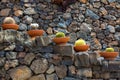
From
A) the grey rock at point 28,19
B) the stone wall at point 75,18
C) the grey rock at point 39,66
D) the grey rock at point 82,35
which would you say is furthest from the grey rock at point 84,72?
the grey rock at point 28,19

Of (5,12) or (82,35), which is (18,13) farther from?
(82,35)

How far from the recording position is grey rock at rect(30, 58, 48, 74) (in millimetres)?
4934

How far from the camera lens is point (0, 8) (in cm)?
832

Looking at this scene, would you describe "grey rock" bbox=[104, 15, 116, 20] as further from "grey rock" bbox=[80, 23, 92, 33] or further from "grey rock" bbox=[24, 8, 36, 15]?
"grey rock" bbox=[24, 8, 36, 15]

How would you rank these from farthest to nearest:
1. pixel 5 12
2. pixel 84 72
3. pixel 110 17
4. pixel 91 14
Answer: pixel 110 17 < pixel 91 14 < pixel 5 12 < pixel 84 72

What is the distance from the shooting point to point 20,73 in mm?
4863

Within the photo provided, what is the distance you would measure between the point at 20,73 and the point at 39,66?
0.37 m

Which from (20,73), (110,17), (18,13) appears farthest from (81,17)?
(20,73)

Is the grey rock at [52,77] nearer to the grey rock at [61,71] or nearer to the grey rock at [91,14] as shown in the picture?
the grey rock at [61,71]

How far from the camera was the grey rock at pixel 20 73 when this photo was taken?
484cm

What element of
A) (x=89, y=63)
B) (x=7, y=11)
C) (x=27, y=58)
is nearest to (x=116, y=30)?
(x=7, y=11)

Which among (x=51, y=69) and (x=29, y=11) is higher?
(x=29, y=11)

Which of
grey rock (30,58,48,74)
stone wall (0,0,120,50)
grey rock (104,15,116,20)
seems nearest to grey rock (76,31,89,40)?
stone wall (0,0,120,50)

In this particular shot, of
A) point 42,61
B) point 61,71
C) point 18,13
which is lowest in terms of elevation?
point 61,71
